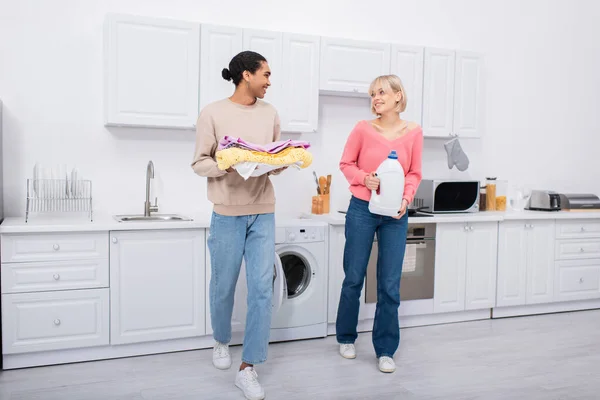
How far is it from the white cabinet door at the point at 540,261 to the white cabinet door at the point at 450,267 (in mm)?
574

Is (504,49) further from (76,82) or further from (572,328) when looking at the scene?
(76,82)

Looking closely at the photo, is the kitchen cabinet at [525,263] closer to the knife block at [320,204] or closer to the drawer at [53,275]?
the knife block at [320,204]

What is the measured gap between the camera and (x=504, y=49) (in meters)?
4.61

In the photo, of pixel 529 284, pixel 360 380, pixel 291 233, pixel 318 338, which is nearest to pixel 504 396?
pixel 360 380

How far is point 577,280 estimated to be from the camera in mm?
4227

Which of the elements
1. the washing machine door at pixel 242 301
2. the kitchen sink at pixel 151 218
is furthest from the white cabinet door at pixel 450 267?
the kitchen sink at pixel 151 218

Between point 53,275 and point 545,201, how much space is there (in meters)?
3.50

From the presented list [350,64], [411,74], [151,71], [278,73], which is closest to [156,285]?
[151,71]

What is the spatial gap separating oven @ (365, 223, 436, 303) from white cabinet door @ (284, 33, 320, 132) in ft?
3.02

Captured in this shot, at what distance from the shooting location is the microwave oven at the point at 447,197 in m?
3.85

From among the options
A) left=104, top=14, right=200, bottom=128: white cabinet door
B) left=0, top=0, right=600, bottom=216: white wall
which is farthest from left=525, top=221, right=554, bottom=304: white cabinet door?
left=104, top=14, right=200, bottom=128: white cabinet door

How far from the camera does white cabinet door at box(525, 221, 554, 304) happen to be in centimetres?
405

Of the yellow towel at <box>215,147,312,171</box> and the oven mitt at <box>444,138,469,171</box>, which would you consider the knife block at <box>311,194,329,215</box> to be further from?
the yellow towel at <box>215,147,312,171</box>

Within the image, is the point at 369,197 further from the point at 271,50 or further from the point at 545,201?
the point at 545,201
